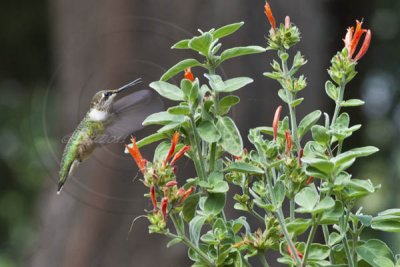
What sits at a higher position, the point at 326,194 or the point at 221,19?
the point at 326,194

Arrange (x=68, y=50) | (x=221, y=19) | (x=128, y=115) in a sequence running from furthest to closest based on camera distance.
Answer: (x=68, y=50)
(x=221, y=19)
(x=128, y=115)

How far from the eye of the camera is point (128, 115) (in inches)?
55.3

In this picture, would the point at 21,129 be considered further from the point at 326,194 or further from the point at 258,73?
the point at 326,194

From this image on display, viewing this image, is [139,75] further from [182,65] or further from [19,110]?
[19,110]

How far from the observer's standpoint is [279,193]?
0.85 metres

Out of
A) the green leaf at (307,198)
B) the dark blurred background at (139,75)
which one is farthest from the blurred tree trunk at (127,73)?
the green leaf at (307,198)

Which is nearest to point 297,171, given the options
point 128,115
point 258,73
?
point 128,115

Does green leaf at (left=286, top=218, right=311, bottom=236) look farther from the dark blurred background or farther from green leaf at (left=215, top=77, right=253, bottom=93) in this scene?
the dark blurred background

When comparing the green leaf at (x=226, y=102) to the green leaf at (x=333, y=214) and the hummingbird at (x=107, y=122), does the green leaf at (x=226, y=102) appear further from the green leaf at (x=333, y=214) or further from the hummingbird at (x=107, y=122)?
the hummingbird at (x=107, y=122)

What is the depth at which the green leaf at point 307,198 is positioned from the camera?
2.68ft

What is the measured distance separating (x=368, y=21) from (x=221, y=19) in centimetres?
174

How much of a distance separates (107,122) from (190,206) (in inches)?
22.4

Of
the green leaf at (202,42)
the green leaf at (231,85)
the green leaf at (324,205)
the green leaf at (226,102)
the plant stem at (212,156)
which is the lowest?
the green leaf at (324,205)

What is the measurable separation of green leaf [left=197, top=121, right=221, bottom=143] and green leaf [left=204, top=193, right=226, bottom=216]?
2.8 inches
